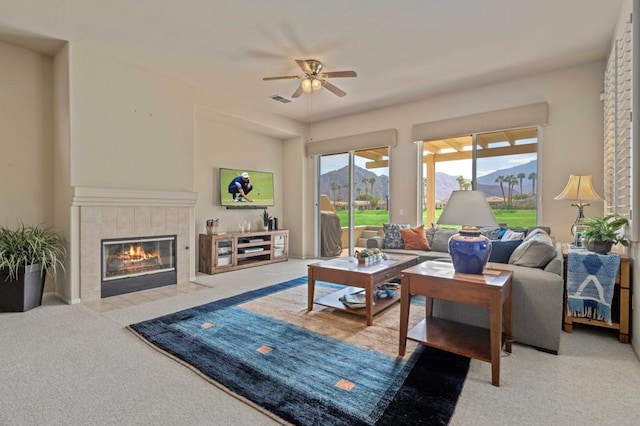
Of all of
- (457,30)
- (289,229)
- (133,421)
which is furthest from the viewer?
(289,229)

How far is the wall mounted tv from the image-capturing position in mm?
5734

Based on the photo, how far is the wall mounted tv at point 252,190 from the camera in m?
5.73

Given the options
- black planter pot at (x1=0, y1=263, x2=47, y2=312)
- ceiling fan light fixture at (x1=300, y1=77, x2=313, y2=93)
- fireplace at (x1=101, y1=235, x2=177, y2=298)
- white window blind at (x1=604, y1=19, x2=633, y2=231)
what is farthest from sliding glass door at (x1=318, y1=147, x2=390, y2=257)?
black planter pot at (x1=0, y1=263, x2=47, y2=312)

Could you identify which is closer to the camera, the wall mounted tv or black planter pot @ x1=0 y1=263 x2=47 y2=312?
black planter pot @ x1=0 y1=263 x2=47 y2=312

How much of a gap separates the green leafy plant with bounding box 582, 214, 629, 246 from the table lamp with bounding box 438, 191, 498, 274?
1.34 m

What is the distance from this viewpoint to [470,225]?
2195mm

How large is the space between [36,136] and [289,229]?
440cm

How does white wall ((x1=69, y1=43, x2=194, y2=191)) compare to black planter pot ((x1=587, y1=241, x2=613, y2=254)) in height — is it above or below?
above

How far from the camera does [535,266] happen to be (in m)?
2.55

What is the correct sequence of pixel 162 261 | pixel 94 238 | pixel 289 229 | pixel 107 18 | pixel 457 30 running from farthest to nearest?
pixel 289 229
pixel 162 261
pixel 94 238
pixel 457 30
pixel 107 18

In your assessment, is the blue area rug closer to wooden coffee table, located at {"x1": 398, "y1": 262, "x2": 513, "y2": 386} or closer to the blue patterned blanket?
→ wooden coffee table, located at {"x1": 398, "y1": 262, "x2": 513, "y2": 386}

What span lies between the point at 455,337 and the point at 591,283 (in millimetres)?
1419

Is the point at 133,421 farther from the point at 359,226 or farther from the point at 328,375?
the point at 359,226

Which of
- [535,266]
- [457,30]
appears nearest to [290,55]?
[457,30]
